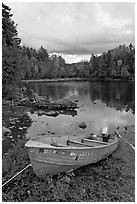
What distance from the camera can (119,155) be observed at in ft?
36.3

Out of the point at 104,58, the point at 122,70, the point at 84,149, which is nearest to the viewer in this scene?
the point at 84,149

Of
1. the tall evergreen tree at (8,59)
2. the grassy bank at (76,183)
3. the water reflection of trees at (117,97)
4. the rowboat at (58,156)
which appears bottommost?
the grassy bank at (76,183)

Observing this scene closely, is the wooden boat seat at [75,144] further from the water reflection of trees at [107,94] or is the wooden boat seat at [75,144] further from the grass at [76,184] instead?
the water reflection of trees at [107,94]

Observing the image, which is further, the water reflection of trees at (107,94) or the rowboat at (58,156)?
the water reflection of trees at (107,94)

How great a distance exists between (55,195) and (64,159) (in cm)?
162

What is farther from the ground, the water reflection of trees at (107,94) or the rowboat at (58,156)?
the water reflection of trees at (107,94)

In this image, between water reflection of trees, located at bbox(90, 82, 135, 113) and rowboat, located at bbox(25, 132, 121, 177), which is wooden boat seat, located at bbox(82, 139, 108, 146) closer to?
rowboat, located at bbox(25, 132, 121, 177)

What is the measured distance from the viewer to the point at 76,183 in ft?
27.0

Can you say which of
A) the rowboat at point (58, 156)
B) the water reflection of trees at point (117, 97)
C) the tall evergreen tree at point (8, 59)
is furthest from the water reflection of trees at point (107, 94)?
the rowboat at point (58, 156)

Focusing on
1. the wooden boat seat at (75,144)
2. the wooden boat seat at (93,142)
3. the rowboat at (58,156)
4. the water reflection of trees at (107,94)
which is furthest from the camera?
the water reflection of trees at (107,94)

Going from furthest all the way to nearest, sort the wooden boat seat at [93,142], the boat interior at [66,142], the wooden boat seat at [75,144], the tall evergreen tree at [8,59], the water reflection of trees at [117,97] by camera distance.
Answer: the water reflection of trees at [117,97]
the tall evergreen tree at [8,59]
the wooden boat seat at [93,142]
the wooden boat seat at [75,144]
the boat interior at [66,142]

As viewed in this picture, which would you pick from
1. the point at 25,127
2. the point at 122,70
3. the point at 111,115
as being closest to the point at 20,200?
the point at 25,127

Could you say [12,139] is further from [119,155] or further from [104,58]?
[104,58]

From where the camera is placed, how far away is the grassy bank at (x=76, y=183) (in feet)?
24.2
